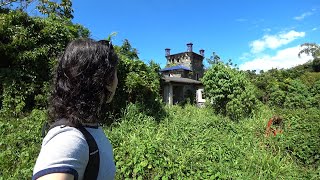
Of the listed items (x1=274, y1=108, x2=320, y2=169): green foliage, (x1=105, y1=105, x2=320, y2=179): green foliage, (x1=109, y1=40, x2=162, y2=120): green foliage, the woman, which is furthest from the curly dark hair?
(x1=109, y1=40, x2=162, y2=120): green foliage

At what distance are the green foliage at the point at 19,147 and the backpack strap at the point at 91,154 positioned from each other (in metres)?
3.41

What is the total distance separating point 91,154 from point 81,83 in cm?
24

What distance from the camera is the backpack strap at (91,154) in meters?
0.93

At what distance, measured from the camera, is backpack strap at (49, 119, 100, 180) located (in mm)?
933

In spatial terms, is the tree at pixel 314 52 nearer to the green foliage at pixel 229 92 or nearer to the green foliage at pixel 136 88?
the green foliage at pixel 229 92

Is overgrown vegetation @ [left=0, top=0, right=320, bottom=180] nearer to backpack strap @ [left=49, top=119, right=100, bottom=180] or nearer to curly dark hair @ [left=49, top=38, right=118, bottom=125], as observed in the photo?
curly dark hair @ [left=49, top=38, right=118, bottom=125]

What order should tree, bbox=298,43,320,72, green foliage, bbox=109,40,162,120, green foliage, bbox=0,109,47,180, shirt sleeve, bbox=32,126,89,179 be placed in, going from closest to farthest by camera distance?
shirt sleeve, bbox=32,126,89,179 → green foliage, bbox=0,109,47,180 → green foliage, bbox=109,40,162,120 → tree, bbox=298,43,320,72

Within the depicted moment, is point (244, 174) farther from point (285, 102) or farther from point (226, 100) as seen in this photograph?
point (285, 102)

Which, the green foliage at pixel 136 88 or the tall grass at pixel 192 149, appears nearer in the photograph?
the tall grass at pixel 192 149

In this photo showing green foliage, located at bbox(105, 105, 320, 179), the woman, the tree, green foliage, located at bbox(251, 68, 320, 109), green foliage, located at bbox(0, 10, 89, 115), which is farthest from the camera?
the tree

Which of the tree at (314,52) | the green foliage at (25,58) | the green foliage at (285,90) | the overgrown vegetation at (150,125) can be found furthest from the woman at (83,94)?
the tree at (314,52)

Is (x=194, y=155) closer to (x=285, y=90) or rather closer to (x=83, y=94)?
(x=83, y=94)

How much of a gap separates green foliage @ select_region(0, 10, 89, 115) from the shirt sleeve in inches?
275

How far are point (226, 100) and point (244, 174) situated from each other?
7795 mm
